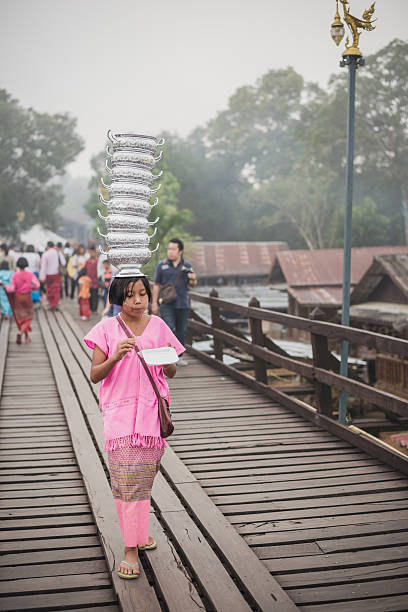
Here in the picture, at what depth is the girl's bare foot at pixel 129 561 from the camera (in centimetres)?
308

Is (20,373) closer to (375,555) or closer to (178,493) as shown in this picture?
(178,493)

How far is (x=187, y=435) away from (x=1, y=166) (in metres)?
39.6

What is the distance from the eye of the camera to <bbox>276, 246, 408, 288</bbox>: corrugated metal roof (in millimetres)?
27344

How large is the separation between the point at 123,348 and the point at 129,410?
32 cm

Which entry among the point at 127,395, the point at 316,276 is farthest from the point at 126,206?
the point at 316,276

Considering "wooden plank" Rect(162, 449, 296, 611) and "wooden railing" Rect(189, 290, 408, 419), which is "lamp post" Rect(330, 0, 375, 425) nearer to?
"wooden railing" Rect(189, 290, 408, 419)

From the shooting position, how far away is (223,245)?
135 ft

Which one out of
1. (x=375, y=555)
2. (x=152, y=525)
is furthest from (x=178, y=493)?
(x=375, y=555)

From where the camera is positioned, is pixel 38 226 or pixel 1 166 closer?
pixel 1 166

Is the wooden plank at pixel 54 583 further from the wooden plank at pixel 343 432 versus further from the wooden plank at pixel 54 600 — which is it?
the wooden plank at pixel 343 432

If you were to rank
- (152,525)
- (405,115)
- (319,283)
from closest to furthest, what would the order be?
(152,525) → (319,283) → (405,115)

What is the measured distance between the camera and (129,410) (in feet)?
10.3

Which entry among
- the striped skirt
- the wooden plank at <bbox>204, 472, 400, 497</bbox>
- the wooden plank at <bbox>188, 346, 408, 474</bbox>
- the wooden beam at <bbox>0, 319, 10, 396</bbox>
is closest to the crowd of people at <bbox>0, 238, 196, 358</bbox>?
the wooden beam at <bbox>0, 319, 10, 396</bbox>

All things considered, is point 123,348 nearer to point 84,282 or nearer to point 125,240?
point 125,240
